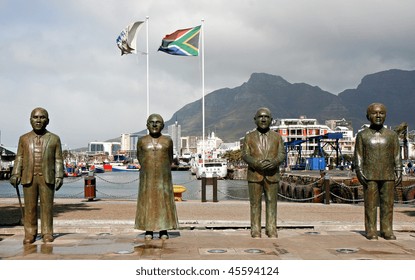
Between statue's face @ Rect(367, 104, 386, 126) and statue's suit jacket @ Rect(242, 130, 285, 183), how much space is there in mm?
1685

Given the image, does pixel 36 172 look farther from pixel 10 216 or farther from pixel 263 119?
pixel 10 216

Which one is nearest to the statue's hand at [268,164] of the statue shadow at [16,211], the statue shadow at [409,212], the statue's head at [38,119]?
the statue's head at [38,119]

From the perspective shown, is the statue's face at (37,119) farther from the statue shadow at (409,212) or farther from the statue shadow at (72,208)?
the statue shadow at (409,212)

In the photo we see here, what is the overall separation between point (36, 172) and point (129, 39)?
2415 centimetres

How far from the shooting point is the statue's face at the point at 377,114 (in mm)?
8578

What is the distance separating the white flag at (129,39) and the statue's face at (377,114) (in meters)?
24.4

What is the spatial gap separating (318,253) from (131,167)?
142083 mm

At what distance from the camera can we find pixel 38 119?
327 inches

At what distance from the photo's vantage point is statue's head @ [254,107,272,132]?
8625mm

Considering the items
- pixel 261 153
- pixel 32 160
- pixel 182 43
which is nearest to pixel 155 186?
pixel 261 153

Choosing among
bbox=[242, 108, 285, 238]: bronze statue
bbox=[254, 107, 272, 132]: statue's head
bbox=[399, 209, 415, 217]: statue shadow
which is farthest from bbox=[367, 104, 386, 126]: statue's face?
bbox=[399, 209, 415, 217]: statue shadow

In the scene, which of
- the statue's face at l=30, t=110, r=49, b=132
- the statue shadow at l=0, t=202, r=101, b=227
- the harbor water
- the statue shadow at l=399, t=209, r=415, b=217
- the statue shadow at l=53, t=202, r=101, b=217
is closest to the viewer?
the statue's face at l=30, t=110, r=49, b=132

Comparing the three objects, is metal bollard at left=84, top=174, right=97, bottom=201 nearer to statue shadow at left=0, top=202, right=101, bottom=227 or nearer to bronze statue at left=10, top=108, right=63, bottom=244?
statue shadow at left=0, top=202, right=101, bottom=227
